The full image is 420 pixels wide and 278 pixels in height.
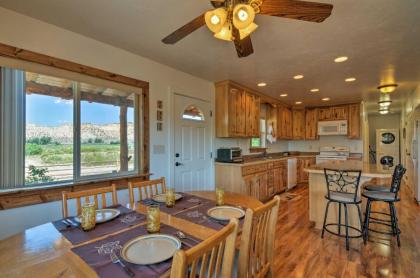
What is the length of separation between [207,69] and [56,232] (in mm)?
2732

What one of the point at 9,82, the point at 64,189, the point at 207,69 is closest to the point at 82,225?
the point at 64,189

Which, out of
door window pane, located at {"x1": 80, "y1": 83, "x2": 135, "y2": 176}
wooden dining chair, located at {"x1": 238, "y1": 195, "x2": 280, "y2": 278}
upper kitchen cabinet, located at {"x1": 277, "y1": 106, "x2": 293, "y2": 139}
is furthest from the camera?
upper kitchen cabinet, located at {"x1": 277, "y1": 106, "x2": 293, "y2": 139}

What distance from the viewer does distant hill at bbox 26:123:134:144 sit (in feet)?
6.65

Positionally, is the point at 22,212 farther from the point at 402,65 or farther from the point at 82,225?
the point at 402,65

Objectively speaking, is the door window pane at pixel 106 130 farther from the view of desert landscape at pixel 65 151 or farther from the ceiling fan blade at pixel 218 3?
the ceiling fan blade at pixel 218 3

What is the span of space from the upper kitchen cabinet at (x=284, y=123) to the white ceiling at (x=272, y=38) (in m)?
2.32

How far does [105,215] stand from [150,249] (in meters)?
0.60

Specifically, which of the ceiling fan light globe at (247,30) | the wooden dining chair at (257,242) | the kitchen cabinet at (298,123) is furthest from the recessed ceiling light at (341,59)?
the kitchen cabinet at (298,123)

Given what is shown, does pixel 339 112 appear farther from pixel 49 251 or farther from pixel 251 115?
pixel 49 251

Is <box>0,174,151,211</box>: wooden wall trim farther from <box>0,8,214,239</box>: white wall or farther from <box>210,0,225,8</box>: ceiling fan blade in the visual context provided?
<box>210,0,225,8</box>: ceiling fan blade

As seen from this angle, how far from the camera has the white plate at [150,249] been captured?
37.9 inches

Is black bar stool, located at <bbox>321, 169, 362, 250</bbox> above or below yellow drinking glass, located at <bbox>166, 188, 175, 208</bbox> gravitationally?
below

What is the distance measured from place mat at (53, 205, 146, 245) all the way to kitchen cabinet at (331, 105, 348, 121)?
20.7 feet

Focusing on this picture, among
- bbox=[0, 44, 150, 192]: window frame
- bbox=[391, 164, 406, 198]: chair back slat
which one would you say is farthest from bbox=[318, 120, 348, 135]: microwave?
bbox=[0, 44, 150, 192]: window frame
